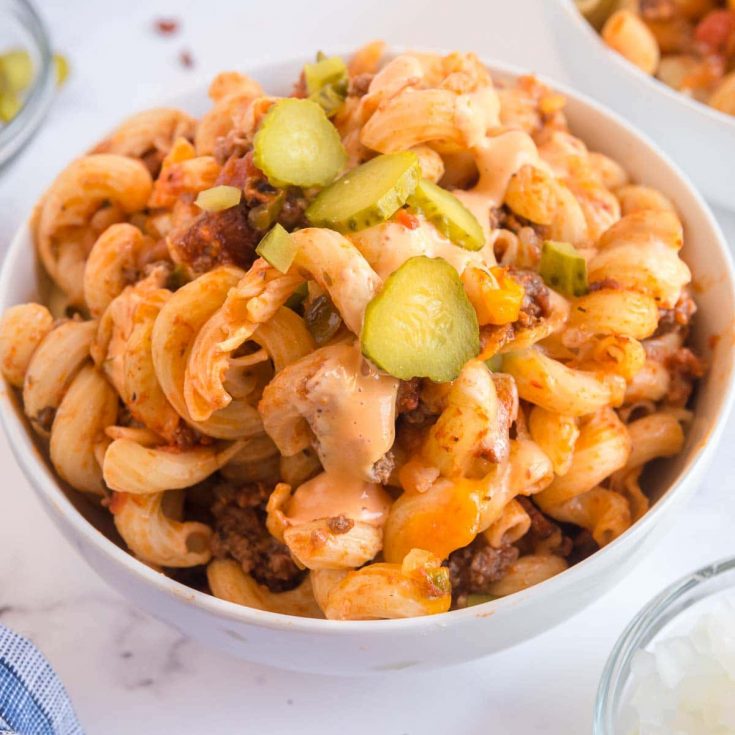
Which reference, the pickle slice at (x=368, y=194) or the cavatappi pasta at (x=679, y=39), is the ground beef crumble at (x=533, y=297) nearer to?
the pickle slice at (x=368, y=194)

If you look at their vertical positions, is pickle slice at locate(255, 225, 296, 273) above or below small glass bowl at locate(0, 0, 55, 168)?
above

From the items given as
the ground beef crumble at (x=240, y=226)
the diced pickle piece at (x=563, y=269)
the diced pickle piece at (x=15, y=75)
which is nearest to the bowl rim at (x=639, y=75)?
the diced pickle piece at (x=563, y=269)

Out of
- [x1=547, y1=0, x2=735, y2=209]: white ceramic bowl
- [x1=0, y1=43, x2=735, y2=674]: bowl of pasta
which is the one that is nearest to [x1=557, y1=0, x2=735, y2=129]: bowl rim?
[x1=547, y1=0, x2=735, y2=209]: white ceramic bowl

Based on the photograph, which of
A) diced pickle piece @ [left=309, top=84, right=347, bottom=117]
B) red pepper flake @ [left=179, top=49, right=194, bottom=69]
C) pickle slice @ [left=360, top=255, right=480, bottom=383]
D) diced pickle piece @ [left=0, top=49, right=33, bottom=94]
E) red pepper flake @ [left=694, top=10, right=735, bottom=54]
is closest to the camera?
pickle slice @ [left=360, top=255, right=480, bottom=383]

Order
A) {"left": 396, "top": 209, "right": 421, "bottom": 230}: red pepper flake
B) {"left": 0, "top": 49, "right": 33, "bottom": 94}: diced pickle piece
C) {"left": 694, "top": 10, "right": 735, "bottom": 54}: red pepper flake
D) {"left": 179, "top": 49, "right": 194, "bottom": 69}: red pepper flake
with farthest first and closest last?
{"left": 179, "top": 49, "right": 194, "bottom": 69}: red pepper flake → {"left": 0, "top": 49, "right": 33, "bottom": 94}: diced pickle piece → {"left": 694, "top": 10, "right": 735, "bottom": 54}: red pepper flake → {"left": 396, "top": 209, "right": 421, "bottom": 230}: red pepper flake

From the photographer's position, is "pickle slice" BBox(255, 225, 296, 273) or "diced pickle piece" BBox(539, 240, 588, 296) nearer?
"pickle slice" BBox(255, 225, 296, 273)

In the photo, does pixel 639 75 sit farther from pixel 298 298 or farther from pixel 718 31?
pixel 298 298

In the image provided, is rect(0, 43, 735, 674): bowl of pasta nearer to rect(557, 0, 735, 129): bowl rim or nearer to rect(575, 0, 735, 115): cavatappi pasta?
rect(557, 0, 735, 129): bowl rim

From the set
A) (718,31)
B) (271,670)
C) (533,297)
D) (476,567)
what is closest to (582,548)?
(476,567)
